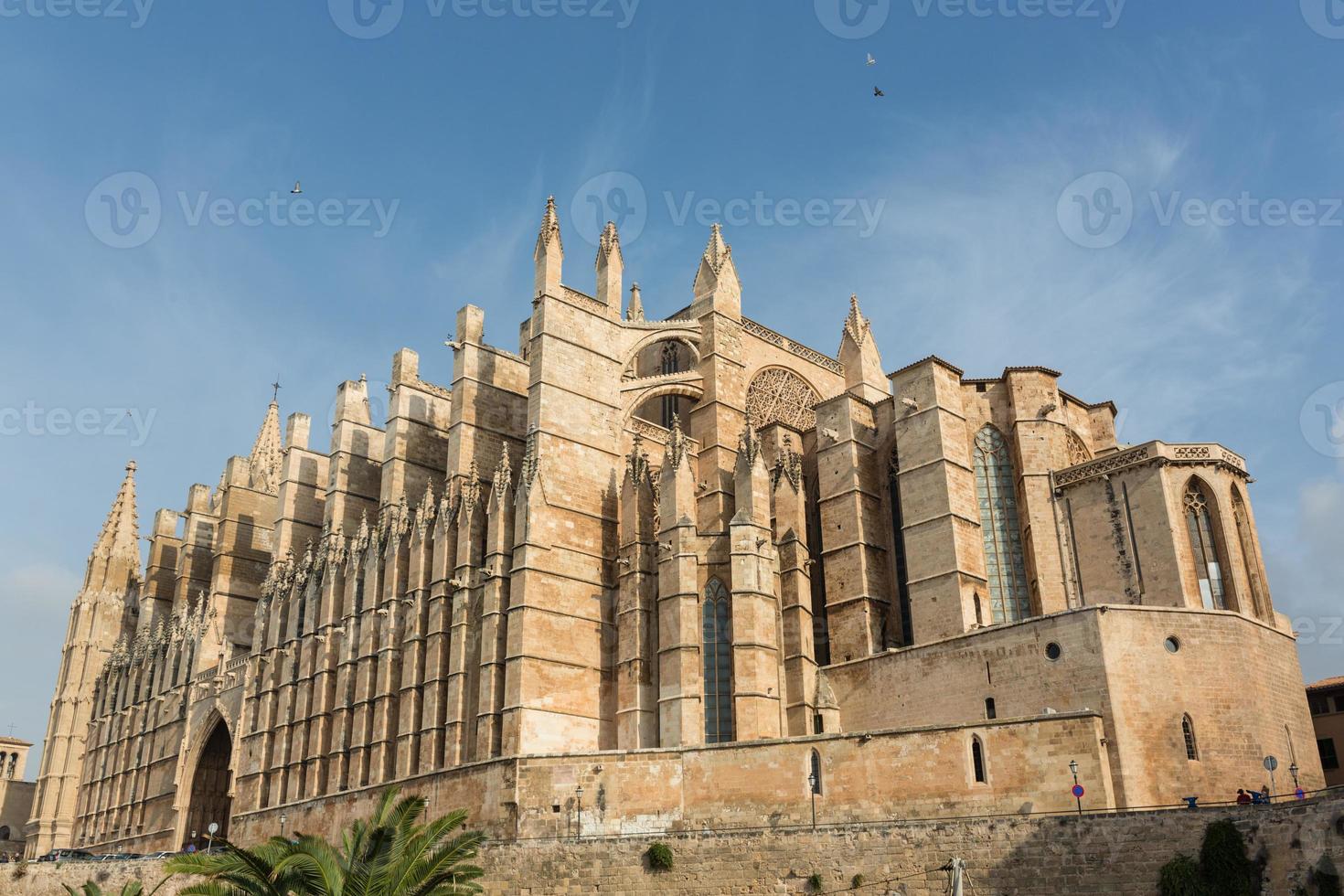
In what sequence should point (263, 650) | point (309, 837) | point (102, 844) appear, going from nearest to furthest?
point (309, 837)
point (263, 650)
point (102, 844)

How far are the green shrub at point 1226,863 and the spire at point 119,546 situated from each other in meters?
48.2

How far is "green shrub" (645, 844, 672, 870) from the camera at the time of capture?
21.6m

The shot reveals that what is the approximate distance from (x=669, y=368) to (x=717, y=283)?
3364 millimetres

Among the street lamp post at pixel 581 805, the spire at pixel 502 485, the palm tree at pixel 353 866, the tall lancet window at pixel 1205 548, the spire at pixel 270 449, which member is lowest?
the palm tree at pixel 353 866

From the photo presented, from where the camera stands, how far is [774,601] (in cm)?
2925

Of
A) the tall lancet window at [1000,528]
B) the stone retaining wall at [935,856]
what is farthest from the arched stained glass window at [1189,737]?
the tall lancet window at [1000,528]

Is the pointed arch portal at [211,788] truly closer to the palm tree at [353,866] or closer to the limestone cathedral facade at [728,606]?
the limestone cathedral facade at [728,606]

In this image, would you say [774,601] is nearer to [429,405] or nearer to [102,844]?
[429,405]

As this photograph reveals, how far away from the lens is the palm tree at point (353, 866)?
1827 cm

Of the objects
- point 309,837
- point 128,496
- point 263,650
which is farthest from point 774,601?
point 128,496

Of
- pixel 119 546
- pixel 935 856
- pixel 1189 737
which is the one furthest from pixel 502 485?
pixel 119 546

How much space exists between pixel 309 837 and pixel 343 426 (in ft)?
83.3

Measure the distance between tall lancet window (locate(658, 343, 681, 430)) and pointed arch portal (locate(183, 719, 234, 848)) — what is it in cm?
1822

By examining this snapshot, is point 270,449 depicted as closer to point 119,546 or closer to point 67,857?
point 119,546
